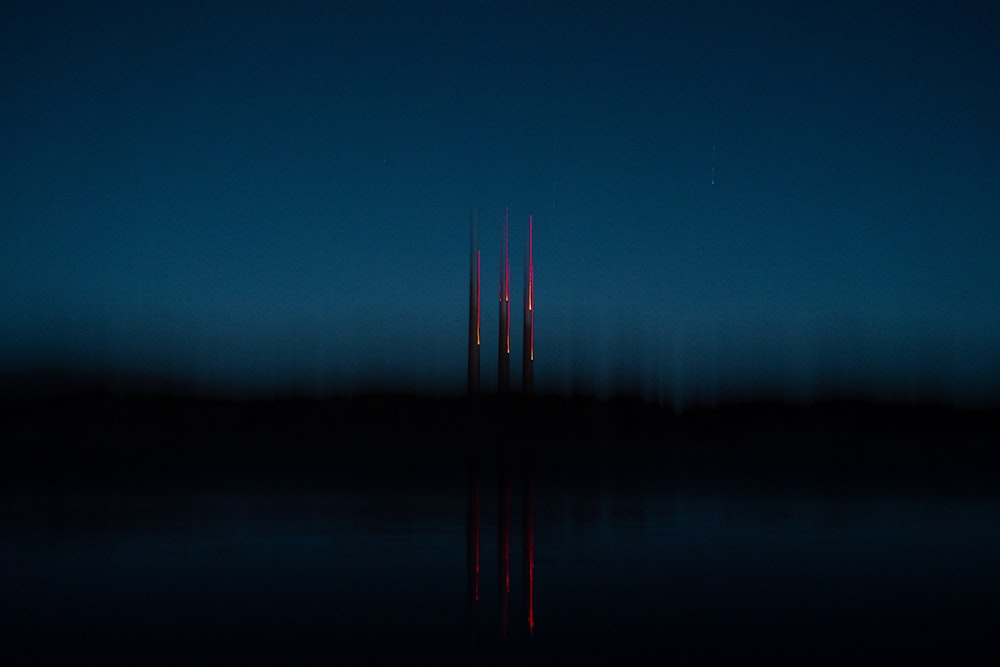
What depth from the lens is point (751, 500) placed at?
14.6m

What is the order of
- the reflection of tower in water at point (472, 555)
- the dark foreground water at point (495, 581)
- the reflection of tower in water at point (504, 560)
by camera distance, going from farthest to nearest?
the reflection of tower in water at point (472, 555), the reflection of tower in water at point (504, 560), the dark foreground water at point (495, 581)

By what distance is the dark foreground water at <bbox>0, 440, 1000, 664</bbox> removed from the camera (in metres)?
5.45

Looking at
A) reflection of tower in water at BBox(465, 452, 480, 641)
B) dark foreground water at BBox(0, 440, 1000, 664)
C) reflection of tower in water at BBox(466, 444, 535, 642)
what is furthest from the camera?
reflection of tower in water at BBox(465, 452, 480, 641)

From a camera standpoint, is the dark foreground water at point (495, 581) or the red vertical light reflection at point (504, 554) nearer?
the dark foreground water at point (495, 581)

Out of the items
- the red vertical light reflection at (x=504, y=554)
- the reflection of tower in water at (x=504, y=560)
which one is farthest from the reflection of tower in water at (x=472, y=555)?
the red vertical light reflection at (x=504, y=554)

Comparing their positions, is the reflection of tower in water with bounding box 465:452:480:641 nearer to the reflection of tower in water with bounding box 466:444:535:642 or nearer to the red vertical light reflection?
the reflection of tower in water with bounding box 466:444:535:642

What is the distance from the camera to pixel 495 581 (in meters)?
7.43

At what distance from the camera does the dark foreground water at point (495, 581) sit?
17.9 ft

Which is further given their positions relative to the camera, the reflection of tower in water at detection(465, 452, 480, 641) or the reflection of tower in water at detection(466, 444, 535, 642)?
the reflection of tower in water at detection(465, 452, 480, 641)

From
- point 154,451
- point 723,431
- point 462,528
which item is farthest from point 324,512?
point 723,431

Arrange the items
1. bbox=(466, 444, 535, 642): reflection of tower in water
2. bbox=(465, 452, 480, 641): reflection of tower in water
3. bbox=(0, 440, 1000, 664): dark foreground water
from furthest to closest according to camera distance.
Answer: bbox=(465, 452, 480, 641): reflection of tower in water < bbox=(466, 444, 535, 642): reflection of tower in water < bbox=(0, 440, 1000, 664): dark foreground water

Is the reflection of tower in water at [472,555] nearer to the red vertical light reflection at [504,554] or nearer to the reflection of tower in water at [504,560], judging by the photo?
the reflection of tower in water at [504,560]

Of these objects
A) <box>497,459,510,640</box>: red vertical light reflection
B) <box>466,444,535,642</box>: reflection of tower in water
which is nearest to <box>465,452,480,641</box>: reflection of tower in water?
<box>466,444,535,642</box>: reflection of tower in water

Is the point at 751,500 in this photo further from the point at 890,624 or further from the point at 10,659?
the point at 10,659
